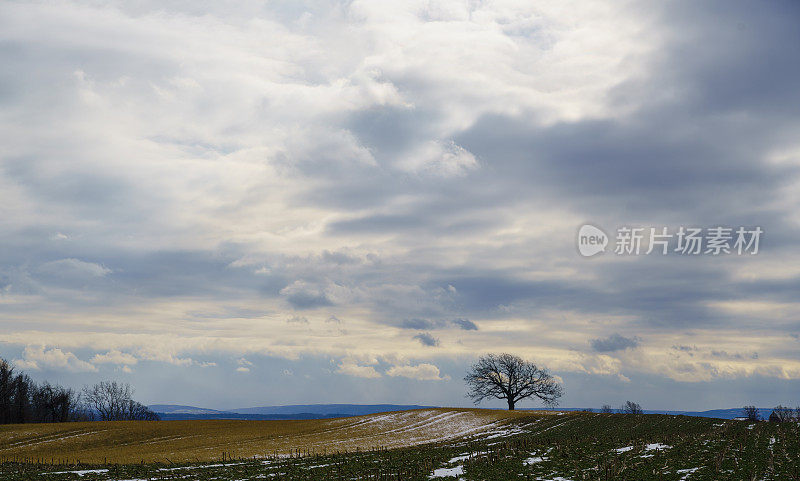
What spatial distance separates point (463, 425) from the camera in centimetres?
7306

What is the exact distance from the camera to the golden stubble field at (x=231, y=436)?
5372 cm

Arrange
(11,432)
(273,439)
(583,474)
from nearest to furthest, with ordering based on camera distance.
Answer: (583,474)
(273,439)
(11,432)

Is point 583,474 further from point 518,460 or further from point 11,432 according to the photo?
point 11,432

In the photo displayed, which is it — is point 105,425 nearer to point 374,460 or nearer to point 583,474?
point 374,460

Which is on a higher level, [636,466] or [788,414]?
[636,466]

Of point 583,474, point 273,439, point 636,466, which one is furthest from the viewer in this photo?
point 273,439

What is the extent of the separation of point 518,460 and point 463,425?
122ft

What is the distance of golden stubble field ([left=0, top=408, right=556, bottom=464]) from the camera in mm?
53719

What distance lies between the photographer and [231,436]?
67.6 meters

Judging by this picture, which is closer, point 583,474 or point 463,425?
point 583,474

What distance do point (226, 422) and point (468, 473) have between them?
5990 cm

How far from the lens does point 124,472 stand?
38.1 meters

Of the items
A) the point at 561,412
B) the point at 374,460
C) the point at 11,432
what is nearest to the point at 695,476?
the point at 374,460

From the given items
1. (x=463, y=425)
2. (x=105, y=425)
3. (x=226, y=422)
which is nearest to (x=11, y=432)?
(x=105, y=425)
